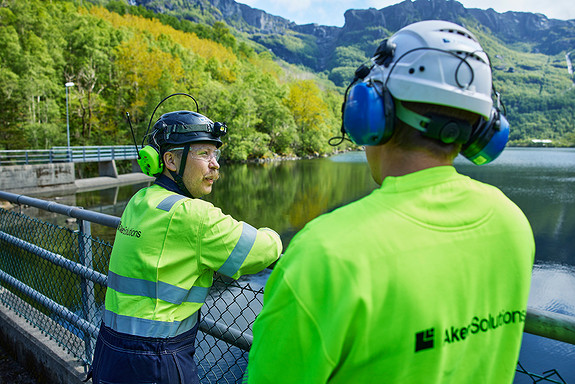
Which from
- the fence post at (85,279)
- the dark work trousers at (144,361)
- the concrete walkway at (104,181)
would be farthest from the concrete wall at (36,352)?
the concrete walkway at (104,181)

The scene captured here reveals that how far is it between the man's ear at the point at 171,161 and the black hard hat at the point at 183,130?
0.17 feet

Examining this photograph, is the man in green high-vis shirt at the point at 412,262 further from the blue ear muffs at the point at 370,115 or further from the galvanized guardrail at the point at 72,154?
the galvanized guardrail at the point at 72,154

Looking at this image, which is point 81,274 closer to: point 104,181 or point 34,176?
point 34,176

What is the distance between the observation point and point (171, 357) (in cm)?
170

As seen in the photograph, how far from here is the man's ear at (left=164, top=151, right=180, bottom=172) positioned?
1.92m

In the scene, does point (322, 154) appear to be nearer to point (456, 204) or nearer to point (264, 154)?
point (264, 154)

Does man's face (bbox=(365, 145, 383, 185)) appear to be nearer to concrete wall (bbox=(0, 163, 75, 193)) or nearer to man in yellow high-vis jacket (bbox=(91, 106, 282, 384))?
man in yellow high-vis jacket (bbox=(91, 106, 282, 384))

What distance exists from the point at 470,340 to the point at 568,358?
9.55 meters

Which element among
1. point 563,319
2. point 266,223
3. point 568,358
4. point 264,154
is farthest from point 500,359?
point 264,154

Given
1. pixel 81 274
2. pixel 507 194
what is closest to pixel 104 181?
pixel 507 194

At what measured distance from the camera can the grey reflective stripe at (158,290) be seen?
1.65 m

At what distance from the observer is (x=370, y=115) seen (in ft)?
3.42

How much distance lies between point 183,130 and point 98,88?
49.9 m

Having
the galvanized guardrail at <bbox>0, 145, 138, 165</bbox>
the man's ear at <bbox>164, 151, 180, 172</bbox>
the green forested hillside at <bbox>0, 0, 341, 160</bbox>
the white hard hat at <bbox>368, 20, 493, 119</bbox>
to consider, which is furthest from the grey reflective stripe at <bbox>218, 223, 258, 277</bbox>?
the green forested hillside at <bbox>0, 0, 341, 160</bbox>
